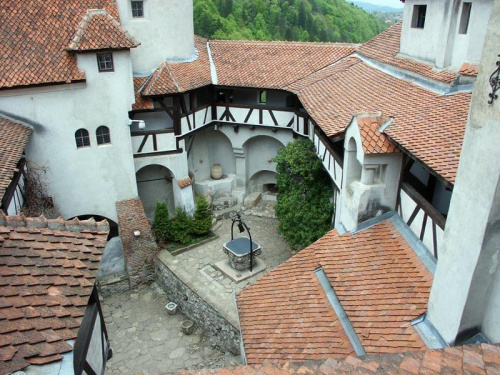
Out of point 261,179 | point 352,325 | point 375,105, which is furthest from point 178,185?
point 352,325

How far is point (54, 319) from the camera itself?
5.43 meters

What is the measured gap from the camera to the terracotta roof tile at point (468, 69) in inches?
420

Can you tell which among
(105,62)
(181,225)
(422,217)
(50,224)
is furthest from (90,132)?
(422,217)

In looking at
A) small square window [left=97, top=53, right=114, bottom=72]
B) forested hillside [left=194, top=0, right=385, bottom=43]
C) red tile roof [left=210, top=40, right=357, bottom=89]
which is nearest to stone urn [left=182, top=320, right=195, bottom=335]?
small square window [left=97, top=53, right=114, bottom=72]

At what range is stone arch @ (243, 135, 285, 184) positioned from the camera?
2098 centimetres

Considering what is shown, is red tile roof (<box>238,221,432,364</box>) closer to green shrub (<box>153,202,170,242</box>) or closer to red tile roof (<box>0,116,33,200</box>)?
red tile roof (<box>0,116,33,200</box>)

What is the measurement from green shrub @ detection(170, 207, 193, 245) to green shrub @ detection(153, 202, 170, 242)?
0.20 m

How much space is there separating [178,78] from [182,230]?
598cm

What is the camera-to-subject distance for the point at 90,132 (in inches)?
625

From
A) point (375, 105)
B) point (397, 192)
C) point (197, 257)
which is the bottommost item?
point (197, 257)

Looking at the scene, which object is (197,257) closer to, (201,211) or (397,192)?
(201,211)

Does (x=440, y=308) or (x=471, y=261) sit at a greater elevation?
(x=471, y=261)

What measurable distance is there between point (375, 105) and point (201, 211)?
343 inches

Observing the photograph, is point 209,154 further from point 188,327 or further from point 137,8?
point 188,327
